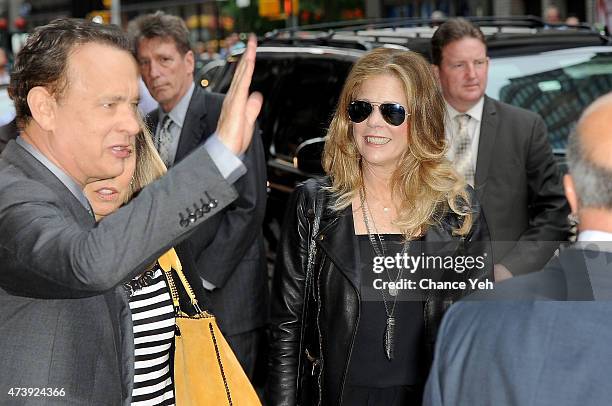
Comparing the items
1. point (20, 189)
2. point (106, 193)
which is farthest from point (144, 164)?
point (20, 189)

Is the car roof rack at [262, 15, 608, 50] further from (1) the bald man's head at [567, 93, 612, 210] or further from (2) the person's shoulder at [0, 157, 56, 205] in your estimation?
(1) the bald man's head at [567, 93, 612, 210]

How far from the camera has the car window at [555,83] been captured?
257 inches

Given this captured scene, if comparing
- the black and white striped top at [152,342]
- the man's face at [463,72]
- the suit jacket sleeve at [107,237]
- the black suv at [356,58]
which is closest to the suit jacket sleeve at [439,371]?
the suit jacket sleeve at [107,237]

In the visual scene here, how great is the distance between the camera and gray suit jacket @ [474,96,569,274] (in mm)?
5375

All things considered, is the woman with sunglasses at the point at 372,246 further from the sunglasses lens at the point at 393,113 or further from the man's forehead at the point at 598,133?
the man's forehead at the point at 598,133

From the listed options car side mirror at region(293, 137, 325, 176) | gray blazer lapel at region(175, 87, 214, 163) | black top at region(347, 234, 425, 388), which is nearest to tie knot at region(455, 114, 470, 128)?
car side mirror at region(293, 137, 325, 176)

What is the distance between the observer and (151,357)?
128 inches

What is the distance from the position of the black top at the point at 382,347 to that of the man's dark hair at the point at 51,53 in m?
1.55

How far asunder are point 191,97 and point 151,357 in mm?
2931

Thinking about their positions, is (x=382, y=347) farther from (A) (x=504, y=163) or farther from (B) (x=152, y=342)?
(A) (x=504, y=163)

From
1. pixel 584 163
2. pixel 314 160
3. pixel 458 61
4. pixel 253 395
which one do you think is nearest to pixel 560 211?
pixel 458 61

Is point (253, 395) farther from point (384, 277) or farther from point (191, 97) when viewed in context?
point (191, 97)

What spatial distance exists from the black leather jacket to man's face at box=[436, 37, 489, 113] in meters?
1.72

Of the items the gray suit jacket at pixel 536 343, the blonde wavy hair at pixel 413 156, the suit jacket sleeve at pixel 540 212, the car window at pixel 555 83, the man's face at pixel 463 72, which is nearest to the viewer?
the gray suit jacket at pixel 536 343
